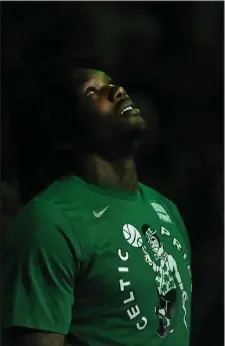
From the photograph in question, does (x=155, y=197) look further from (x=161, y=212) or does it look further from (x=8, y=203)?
(x=8, y=203)

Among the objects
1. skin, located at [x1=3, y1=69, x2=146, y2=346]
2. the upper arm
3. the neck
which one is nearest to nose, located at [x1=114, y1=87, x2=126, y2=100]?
skin, located at [x1=3, y1=69, x2=146, y2=346]

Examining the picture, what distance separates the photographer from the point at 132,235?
1.15 metres

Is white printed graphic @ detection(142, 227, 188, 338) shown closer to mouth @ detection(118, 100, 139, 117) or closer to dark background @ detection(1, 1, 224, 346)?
dark background @ detection(1, 1, 224, 346)

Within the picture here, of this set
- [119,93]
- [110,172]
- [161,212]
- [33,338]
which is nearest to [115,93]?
[119,93]

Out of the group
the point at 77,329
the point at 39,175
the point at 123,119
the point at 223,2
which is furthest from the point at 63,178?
the point at 223,2

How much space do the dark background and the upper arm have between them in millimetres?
331

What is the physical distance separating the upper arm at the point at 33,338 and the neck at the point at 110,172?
0.30 m

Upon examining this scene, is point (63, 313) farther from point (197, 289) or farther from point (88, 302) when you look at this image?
point (197, 289)

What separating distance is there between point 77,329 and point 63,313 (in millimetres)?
44

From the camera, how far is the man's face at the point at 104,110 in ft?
3.84

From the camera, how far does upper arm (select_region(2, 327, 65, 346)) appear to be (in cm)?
106

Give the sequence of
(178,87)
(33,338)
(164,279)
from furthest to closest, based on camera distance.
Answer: (178,87) → (164,279) → (33,338)

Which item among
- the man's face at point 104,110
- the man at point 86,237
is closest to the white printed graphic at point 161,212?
the man at point 86,237

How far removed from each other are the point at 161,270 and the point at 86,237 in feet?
0.55
